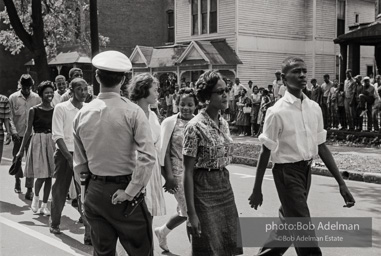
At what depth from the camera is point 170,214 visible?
27.0 ft

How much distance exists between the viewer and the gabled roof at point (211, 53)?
26359mm

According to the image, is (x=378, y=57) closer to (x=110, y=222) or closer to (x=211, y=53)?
(x=211, y=53)

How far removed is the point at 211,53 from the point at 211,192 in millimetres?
22682

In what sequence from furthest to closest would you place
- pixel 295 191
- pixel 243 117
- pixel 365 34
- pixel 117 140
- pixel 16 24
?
pixel 365 34 → pixel 243 117 → pixel 16 24 → pixel 295 191 → pixel 117 140

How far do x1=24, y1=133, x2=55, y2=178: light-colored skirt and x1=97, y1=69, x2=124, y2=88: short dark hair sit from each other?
14.9 ft

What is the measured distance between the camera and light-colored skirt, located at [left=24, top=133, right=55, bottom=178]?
8.27m

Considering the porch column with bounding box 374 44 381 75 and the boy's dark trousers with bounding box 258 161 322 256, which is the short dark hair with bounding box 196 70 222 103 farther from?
the porch column with bounding box 374 44 381 75

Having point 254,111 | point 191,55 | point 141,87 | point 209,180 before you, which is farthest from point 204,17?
point 209,180

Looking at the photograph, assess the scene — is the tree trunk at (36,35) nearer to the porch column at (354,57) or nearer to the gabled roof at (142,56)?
the gabled roof at (142,56)

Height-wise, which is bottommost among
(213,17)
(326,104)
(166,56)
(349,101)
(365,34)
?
(326,104)

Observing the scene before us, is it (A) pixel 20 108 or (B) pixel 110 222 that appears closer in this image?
(B) pixel 110 222

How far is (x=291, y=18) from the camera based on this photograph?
29.3m

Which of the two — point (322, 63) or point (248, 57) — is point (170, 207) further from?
point (322, 63)

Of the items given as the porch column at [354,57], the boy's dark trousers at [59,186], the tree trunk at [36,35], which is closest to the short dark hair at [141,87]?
the boy's dark trousers at [59,186]
